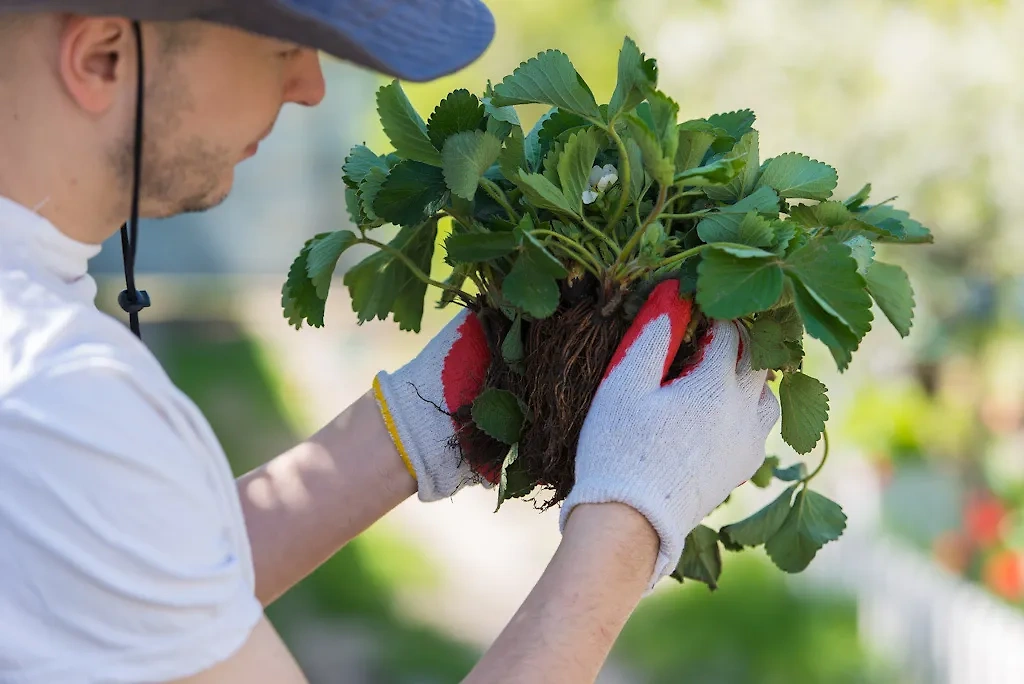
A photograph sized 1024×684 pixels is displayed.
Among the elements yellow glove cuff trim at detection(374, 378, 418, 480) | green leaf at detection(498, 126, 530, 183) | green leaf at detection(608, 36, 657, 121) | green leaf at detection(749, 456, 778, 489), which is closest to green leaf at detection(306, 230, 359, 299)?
yellow glove cuff trim at detection(374, 378, 418, 480)

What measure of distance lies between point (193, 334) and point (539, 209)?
11772 mm

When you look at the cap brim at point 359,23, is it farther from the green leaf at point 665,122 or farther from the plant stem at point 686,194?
the plant stem at point 686,194

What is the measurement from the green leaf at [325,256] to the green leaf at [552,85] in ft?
1.27

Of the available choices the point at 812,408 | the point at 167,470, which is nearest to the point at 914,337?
the point at 812,408

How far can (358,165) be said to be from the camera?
1.80m

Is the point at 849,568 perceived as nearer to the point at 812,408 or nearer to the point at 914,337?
the point at 914,337

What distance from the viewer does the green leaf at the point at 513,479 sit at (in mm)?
1654

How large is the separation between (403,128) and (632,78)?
0.38 m

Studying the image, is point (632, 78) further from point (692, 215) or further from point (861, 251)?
point (861, 251)

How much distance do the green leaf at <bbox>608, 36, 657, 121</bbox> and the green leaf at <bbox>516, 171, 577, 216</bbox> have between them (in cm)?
13

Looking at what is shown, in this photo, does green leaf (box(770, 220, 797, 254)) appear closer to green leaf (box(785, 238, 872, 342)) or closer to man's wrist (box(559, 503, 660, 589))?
green leaf (box(785, 238, 872, 342))

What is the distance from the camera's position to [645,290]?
62.3 inches

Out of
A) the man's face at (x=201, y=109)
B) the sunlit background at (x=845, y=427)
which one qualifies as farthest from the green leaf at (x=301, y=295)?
the sunlit background at (x=845, y=427)

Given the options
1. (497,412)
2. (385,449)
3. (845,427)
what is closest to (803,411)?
(497,412)
